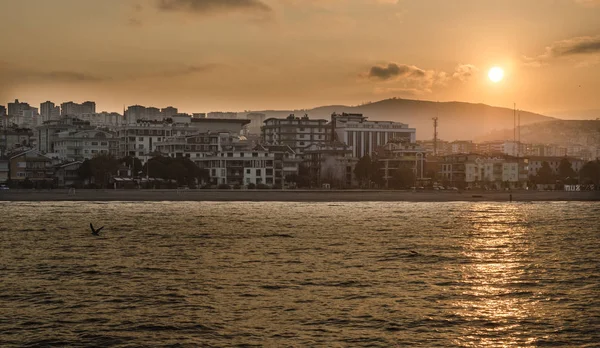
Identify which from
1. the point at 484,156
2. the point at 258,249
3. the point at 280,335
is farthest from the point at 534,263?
the point at 484,156

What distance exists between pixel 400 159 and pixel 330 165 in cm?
1479

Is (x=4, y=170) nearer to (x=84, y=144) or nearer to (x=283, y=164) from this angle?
(x=84, y=144)

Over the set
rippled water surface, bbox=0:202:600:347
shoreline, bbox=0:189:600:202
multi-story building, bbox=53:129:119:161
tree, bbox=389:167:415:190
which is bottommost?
rippled water surface, bbox=0:202:600:347

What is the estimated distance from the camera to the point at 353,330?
2595cm

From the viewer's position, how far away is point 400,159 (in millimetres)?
169750

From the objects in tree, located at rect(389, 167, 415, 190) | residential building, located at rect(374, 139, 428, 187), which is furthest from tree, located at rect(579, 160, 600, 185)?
tree, located at rect(389, 167, 415, 190)

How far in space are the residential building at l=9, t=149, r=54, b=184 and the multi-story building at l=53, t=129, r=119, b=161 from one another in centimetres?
2383

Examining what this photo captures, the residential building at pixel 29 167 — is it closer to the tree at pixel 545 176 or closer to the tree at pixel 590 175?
the tree at pixel 545 176

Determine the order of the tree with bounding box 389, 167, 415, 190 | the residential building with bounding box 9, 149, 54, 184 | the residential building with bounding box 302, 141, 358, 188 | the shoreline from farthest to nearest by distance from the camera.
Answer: the residential building with bounding box 302, 141, 358, 188 → the tree with bounding box 389, 167, 415, 190 → the residential building with bounding box 9, 149, 54, 184 → the shoreline

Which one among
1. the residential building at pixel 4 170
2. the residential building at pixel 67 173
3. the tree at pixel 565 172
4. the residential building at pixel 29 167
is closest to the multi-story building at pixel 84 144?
the residential building at pixel 67 173

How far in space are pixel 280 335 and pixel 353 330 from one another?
7.95ft

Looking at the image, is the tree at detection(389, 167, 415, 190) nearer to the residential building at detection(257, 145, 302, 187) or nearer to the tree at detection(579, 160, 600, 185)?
the residential building at detection(257, 145, 302, 187)

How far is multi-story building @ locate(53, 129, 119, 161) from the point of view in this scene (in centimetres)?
17875

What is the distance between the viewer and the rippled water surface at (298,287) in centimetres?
2566
